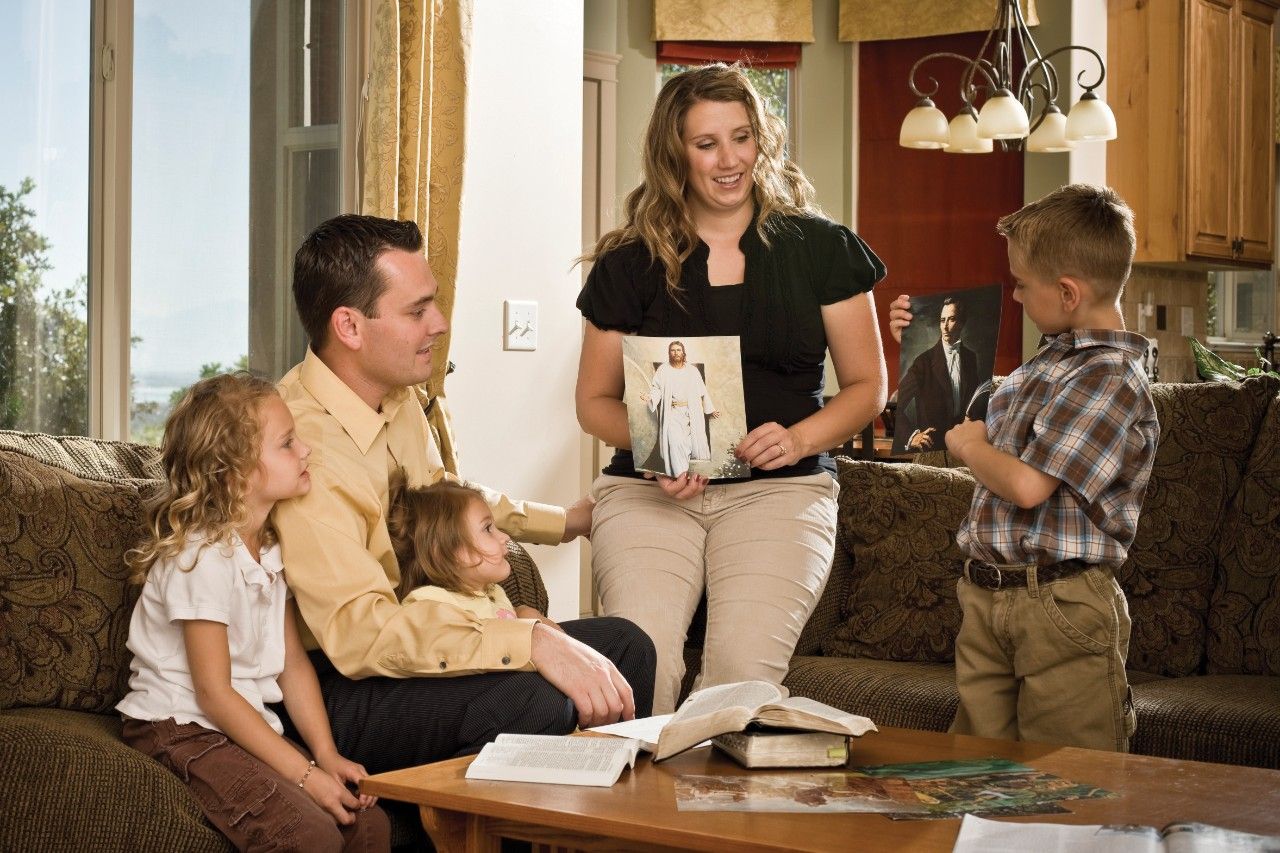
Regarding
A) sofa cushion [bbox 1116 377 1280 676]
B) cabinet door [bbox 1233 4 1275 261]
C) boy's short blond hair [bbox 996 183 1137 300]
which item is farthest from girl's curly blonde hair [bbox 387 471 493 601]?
cabinet door [bbox 1233 4 1275 261]

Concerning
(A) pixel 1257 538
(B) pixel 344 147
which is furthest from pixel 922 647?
(B) pixel 344 147

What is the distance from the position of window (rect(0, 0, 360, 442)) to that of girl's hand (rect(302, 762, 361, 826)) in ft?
5.47

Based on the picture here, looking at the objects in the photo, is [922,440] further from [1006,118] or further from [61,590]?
[1006,118]

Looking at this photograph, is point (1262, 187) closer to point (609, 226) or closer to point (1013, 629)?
point (609, 226)

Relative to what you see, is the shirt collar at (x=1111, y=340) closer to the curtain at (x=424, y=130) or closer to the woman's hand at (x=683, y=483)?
the woman's hand at (x=683, y=483)

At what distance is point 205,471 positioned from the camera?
6.27 ft

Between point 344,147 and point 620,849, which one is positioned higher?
point 344,147

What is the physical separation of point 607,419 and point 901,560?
721mm

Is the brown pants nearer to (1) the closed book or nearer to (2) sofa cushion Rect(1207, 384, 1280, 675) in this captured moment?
(1) the closed book

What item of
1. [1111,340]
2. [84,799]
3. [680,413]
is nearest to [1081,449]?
[1111,340]

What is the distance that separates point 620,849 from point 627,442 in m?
1.10

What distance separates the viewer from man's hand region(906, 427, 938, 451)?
9.43ft

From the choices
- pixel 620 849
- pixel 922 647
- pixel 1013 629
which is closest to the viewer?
pixel 620 849

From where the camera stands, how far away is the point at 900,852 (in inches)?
52.7
